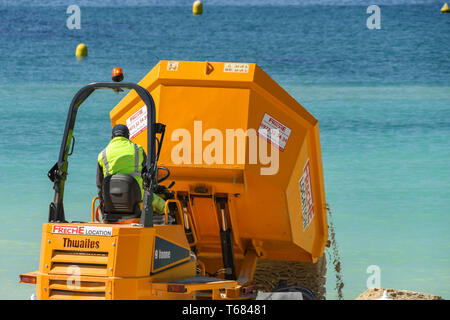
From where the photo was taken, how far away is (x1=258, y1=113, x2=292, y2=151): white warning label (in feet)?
20.5

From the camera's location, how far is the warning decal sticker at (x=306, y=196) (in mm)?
6746

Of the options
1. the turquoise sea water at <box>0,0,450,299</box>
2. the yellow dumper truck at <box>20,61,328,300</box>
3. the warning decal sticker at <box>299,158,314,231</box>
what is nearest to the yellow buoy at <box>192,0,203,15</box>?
the turquoise sea water at <box>0,0,450,299</box>

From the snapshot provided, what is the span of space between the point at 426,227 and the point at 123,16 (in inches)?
1713

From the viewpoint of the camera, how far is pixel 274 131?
250 inches

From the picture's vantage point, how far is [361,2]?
193 feet

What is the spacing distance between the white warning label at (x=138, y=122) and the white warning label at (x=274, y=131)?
2.93 feet

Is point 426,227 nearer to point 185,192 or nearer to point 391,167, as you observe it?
point 391,167

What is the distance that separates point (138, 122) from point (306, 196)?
4.82 feet

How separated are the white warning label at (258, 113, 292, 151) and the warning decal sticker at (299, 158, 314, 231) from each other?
41 centimetres

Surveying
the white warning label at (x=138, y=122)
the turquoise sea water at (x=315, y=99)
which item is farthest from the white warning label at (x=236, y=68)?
the turquoise sea water at (x=315, y=99)

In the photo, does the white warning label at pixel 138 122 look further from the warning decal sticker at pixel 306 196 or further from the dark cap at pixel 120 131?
the warning decal sticker at pixel 306 196

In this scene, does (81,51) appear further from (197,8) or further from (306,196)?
(306,196)

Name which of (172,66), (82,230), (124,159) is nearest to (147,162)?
(124,159)

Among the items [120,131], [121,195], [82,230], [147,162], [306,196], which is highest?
[120,131]
